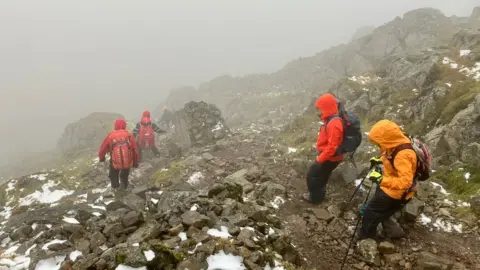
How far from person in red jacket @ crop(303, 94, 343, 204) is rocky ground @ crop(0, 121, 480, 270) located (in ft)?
3.00

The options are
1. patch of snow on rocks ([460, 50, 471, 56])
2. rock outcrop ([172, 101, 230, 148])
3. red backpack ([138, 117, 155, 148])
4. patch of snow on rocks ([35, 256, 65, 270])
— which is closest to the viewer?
patch of snow on rocks ([35, 256, 65, 270])

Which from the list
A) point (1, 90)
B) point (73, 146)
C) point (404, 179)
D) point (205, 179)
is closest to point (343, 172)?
point (404, 179)

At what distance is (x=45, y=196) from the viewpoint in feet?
57.5

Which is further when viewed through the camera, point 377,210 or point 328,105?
point 328,105

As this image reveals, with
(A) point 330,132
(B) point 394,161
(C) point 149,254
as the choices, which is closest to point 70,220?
(C) point 149,254

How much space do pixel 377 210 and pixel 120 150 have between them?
33.7 feet

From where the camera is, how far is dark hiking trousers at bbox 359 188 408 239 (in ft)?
25.7

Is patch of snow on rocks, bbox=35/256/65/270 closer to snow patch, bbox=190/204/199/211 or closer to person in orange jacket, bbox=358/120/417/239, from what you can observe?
snow patch, bbox=190/204/199/211

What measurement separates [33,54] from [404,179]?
573 ft

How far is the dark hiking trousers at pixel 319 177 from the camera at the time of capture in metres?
10.2

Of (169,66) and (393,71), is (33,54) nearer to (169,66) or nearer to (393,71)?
(169,66)

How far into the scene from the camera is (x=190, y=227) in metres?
7.23

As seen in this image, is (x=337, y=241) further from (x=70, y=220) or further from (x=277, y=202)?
(x=70, y=220)

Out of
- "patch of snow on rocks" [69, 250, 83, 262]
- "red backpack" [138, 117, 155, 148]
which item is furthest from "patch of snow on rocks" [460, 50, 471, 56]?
"patch of snow on rocks" [69, 250, 83, 262]
